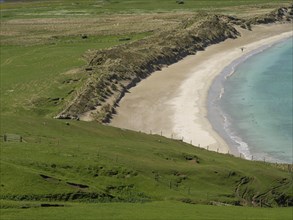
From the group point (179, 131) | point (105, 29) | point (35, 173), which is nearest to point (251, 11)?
point (105, 29)

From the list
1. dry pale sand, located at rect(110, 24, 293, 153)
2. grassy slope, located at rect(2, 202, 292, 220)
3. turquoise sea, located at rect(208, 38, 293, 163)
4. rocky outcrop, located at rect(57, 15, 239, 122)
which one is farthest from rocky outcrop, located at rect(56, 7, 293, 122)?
grassy slope, located at rect(2, 202, 292, 220)

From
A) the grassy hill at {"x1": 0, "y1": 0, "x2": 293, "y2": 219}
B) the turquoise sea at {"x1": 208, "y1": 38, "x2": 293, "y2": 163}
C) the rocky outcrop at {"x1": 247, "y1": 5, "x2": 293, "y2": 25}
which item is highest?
the grassy hill at {"x1": 0, "y1": 0, "x2": 293, "y2": 219}

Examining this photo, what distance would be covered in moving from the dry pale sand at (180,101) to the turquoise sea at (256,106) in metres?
1.46

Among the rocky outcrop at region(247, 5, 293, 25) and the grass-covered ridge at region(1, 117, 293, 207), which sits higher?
the grass-covered ridge at region(1, 117, 293, 207)

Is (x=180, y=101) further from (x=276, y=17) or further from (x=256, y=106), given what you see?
(x=276, y=17)

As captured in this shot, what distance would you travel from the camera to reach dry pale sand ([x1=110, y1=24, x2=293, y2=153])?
57531 mm

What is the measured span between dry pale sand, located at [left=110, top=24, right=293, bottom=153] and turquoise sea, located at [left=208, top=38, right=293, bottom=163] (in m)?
1.46

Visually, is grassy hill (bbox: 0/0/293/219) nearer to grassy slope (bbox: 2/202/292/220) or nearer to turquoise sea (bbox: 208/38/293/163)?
grassy slope (bbox: 2/202/292/220)

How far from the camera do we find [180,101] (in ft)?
227

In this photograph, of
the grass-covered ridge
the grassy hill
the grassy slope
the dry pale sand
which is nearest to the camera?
the grassy slope

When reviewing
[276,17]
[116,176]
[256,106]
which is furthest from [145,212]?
[276,17]

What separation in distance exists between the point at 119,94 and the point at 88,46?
3011 cm

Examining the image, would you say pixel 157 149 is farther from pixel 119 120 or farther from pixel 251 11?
pixel 251 11

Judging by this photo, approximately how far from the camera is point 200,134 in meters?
56.6
